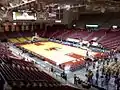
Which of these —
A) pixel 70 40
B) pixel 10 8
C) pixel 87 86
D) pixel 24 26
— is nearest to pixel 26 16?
pixel 10 8

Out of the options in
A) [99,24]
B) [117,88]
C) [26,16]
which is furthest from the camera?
[99,24]

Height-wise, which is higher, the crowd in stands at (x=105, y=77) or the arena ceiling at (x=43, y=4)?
the arena ceiling at (x=43, y=4)

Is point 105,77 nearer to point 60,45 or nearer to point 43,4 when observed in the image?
point 43,4

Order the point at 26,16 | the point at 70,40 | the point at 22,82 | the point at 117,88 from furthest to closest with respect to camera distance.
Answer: the point at 70,40 → the point at 26,16 → the point at 117,88 → the point at 22,82

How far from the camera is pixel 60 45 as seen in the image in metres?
38.1

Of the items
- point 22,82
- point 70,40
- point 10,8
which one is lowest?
point 70,40

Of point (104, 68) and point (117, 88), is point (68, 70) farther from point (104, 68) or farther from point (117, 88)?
point (117, 88)

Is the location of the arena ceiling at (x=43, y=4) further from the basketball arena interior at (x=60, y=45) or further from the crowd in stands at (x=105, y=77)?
the crowd in stands at (x=105, y=77)

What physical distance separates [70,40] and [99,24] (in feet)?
27.0

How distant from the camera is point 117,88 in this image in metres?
16.7

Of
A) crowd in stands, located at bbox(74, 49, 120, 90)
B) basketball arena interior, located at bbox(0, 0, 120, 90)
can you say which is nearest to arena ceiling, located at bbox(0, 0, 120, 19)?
basketball arena interior, located at bbox(0, 0, 120, 90)

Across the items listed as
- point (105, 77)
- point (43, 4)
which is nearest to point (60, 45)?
point (43, 4)

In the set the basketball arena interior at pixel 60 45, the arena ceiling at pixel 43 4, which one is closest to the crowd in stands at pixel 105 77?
the basketball arena interior at pixel 60 45

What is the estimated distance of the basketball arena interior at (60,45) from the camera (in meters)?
16.6
